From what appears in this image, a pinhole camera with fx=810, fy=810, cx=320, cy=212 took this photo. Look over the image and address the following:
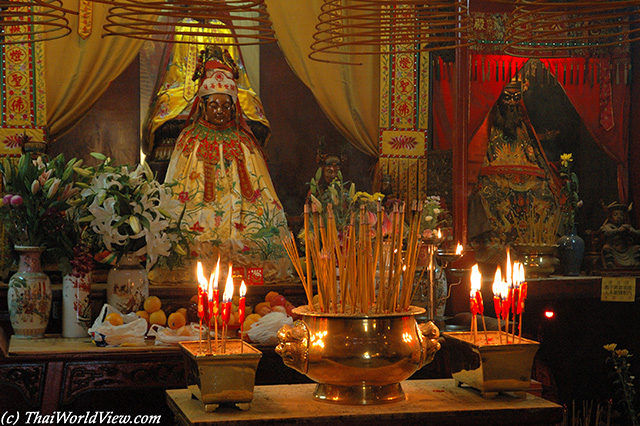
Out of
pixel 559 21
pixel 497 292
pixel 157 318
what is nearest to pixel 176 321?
pixel 157 318

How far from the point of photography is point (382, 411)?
1878 millimetres

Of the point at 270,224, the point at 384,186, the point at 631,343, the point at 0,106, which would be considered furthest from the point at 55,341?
the point at 631,343

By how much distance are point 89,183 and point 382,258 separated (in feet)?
6.35

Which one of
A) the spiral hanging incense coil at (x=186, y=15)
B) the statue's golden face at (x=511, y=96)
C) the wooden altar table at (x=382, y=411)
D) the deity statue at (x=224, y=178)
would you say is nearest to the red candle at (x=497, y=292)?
the wooden altar table at (x=382, y=411)

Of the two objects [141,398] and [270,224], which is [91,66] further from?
[141,398]

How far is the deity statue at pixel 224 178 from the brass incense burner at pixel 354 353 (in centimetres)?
238

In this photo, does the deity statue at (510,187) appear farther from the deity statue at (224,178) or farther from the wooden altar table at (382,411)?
the wooden altar table at (382,411)

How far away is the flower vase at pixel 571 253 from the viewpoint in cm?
504

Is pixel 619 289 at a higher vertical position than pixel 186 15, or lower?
lower

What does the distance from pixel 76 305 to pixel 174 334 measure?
1.67ft

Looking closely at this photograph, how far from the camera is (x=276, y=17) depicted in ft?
15.6

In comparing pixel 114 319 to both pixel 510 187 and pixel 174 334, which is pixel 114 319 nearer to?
pixel 174 334

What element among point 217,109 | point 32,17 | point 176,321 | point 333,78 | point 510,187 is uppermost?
point 32,17

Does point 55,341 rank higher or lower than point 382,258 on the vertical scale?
lower
